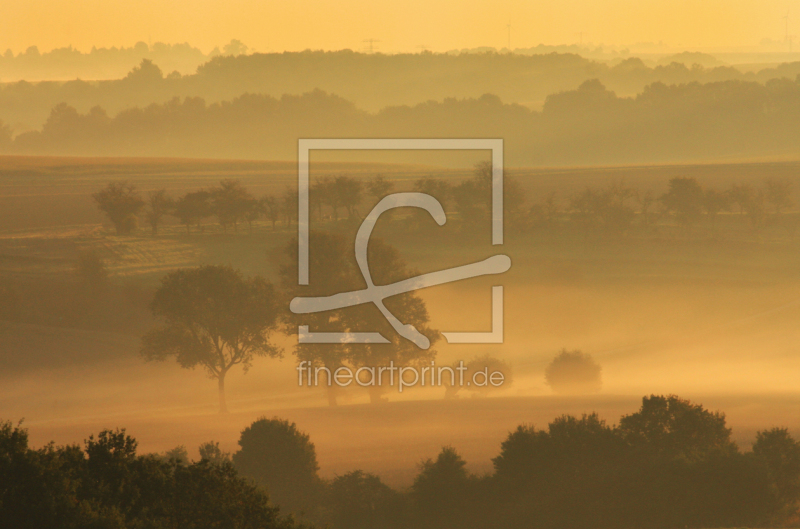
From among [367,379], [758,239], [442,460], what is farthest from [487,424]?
[758,239]

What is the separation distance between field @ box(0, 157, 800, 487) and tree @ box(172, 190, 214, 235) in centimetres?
189

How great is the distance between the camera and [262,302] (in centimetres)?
4997

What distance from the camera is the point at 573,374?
50.2m

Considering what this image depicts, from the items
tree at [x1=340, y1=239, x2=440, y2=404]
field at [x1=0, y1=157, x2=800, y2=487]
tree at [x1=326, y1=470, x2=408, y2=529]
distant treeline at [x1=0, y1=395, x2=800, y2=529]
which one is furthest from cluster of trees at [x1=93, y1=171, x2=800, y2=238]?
tree at [x1=326, y1=470, x2=408, y2=529]

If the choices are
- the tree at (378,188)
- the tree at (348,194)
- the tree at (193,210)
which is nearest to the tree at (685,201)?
the tree at (378,188)

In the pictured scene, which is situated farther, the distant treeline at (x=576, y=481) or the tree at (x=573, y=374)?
the tree at (x=573, y=374)

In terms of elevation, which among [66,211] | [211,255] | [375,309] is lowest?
[375,309]

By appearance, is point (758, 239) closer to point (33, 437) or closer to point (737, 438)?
point (737, 438)

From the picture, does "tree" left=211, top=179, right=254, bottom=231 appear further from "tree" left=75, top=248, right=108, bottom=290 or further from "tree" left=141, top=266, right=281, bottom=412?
"tree" left=141, top=266, right=281, bottom=412

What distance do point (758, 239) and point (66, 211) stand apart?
277 feet

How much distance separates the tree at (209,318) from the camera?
4744 centimetres

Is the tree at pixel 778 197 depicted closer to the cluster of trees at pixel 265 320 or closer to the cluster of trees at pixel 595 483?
the cluster of trees at pixel 265 320

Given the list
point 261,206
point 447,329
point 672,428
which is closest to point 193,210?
point 261,206

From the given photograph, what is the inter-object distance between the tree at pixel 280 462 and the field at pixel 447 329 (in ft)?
7.57
